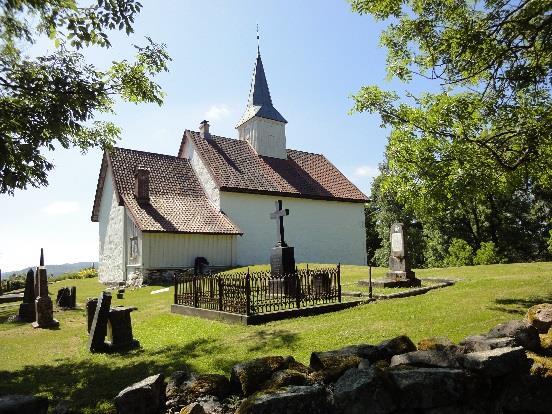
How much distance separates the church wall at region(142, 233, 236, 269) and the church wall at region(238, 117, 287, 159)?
1018 centimetres

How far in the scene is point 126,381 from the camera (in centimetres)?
682

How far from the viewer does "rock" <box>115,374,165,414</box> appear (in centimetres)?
472

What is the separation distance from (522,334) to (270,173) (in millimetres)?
28015

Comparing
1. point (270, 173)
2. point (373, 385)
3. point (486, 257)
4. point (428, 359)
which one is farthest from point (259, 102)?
point (373, 385)

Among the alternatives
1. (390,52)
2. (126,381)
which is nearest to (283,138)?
(390,52)

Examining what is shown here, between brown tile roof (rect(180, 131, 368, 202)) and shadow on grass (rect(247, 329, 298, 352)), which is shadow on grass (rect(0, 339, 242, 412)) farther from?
brown tile roof (rect(180, 131, 368, 202))

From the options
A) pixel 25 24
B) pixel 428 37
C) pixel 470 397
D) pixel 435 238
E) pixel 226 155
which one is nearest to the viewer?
pixel 470 397

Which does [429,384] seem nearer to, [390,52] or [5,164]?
[5,164]

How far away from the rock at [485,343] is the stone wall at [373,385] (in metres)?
0.01

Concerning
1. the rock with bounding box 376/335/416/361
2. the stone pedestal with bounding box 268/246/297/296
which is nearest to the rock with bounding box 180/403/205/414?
the rock with bounding box 376/335/416/361

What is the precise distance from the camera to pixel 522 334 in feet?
19.1

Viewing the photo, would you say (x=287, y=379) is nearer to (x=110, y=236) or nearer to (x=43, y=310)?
(x=43, y=310)

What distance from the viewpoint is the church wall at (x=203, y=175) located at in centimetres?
2983

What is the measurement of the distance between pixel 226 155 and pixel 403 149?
2188 centimetres
